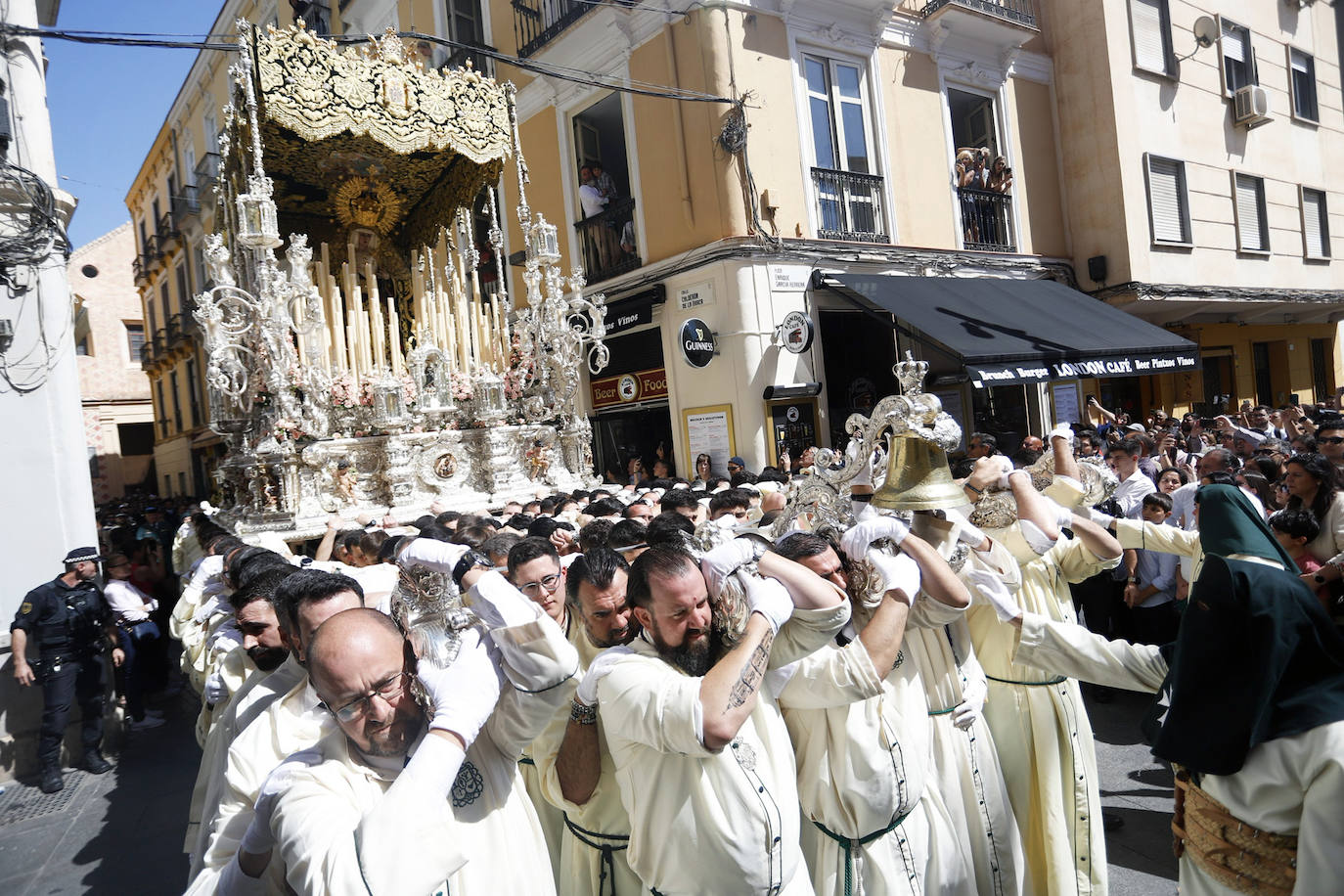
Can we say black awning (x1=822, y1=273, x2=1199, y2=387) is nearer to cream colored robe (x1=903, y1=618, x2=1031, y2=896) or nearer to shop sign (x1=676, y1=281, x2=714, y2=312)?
shop sign (x1=676, y1=281, x2=714, y2=312)

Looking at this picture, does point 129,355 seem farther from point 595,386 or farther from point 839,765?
point 839,765

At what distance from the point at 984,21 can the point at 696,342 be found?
23.8 ft

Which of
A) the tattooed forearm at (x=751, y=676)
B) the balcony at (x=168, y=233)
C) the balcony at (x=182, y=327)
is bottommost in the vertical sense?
the tattooed forearm at (x=751, y=676)

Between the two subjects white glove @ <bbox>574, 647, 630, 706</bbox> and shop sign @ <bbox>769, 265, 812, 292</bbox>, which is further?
shop sign @ <bbox>769, 265, 812, 292</bbox>

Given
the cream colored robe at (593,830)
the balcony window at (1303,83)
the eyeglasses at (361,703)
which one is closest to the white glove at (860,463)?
the cream colored robe at (593,830)

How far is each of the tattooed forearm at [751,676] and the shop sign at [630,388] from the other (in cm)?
982

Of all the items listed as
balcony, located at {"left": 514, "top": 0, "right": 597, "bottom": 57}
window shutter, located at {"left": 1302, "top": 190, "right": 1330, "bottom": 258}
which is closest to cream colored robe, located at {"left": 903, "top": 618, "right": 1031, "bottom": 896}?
balcony, located at {"left": 514, "top": 0, "right": 597, "bottom": 57}

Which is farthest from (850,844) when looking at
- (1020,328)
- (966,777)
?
(1020,328)

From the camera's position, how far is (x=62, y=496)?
637 cm

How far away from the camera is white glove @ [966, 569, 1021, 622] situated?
2.99 m

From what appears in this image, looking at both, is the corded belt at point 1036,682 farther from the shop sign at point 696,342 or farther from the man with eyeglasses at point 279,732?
the shop sign at point 696,342

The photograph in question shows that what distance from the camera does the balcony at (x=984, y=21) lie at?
476 inches

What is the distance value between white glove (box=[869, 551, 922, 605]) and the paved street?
2.18 meters

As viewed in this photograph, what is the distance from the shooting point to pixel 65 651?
5.85 meters
